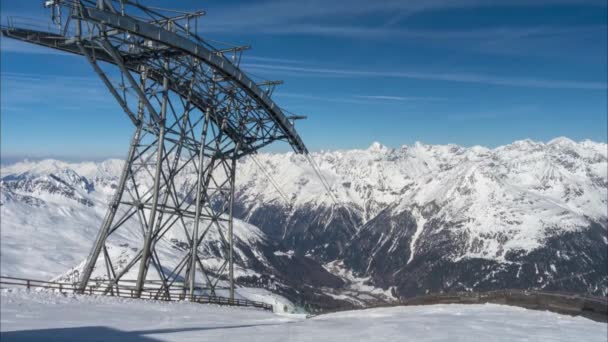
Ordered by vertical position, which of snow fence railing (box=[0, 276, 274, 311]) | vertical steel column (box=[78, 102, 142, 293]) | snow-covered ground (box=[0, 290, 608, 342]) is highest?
vertical steel column (box=[78, 102, 142, 293])

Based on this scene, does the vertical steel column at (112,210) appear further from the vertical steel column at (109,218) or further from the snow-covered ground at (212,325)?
the snow-covered ground at (212,325)

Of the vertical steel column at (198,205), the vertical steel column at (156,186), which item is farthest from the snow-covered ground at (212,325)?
the vertical steel column at (198,205)

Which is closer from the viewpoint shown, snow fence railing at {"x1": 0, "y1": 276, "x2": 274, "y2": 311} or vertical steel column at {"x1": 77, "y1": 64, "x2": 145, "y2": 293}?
snow fence railing at {"x1": 0, "y1": 276, "x2": 274, "y2": 311}

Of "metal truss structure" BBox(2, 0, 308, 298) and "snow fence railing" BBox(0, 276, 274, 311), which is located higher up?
"metal truss structure" BBox(2, 0, 308, 298)

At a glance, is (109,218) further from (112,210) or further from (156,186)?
(156,186)

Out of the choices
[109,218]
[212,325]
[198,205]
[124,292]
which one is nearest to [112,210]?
[109,218]

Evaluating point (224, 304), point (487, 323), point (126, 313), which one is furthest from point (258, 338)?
point (224, 304)

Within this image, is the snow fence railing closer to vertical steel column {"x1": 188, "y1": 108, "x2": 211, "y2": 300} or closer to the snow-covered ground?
vertical steel column {"x1": 188, "y1": 108, "x2": 211, "y2": 300}

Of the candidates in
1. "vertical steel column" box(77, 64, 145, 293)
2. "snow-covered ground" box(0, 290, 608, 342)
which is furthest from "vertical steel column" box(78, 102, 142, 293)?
"snow-covered ground" box(0, 290, 608, 342)
